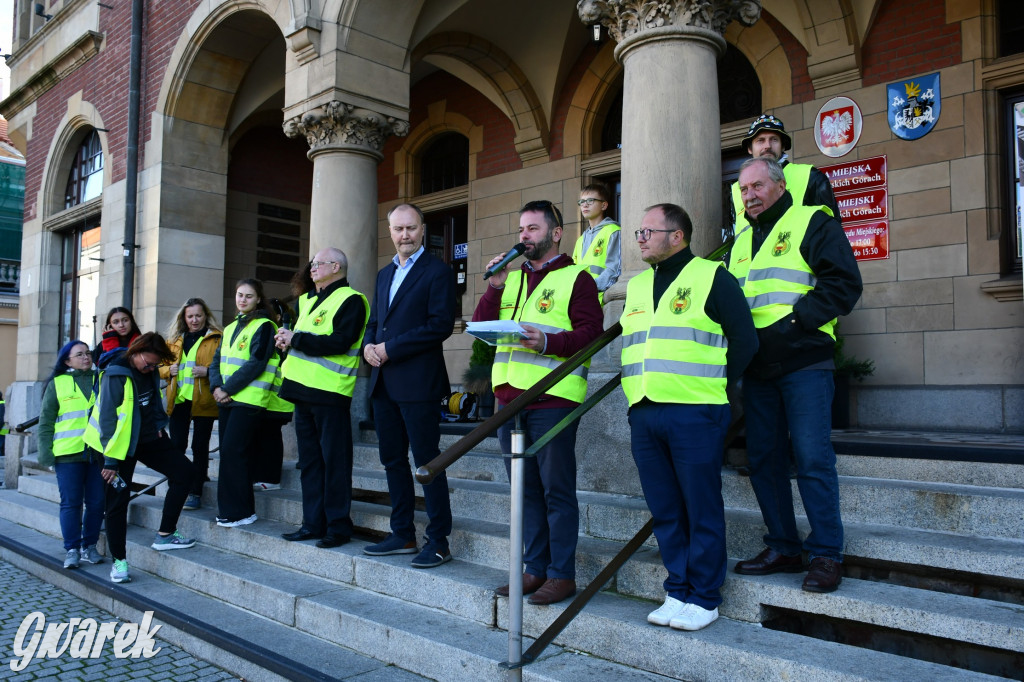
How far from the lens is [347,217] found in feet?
26.1

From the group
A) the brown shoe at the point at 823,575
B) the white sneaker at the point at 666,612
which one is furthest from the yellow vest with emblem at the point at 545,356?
the brown shoe at the point at 823,575

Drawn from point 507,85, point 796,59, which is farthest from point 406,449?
point 507,85

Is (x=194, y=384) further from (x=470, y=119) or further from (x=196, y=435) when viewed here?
(x=470, y=119)

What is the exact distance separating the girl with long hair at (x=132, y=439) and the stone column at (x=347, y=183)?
2327 mm

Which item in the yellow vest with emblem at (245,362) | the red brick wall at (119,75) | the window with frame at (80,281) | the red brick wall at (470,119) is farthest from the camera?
→ the window with frame at (80,281)

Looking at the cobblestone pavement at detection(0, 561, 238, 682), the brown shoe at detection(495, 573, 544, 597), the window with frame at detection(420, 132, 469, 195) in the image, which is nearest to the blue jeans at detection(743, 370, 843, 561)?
the brown shoe at detection(495, 573, 544, 597)

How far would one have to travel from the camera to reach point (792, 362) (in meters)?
3.53

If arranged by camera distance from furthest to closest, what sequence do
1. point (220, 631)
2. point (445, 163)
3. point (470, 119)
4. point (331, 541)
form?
point (445, 163), point (470, 119), point (331, 541), point (220, 631)

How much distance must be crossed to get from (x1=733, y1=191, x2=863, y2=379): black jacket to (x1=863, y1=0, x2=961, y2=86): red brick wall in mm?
5084

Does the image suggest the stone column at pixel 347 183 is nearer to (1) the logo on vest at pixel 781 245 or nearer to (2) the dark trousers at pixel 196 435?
(2) the dark trousers at pixel 196 435

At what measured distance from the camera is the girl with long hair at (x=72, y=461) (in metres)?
6.14

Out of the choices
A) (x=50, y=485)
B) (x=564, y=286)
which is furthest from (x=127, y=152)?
(x=564, y=286)

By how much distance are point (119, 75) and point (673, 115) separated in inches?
403

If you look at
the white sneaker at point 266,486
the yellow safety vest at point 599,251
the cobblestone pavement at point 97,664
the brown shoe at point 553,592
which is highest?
the yellow safety vest at point 599,251
